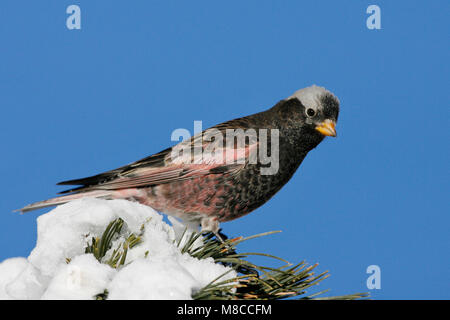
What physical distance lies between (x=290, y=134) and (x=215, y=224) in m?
1.04

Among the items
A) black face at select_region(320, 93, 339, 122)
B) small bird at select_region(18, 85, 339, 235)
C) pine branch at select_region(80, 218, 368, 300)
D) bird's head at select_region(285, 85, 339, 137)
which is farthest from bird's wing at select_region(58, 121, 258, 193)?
pine branch at select_region(80, 218, 368, 300)

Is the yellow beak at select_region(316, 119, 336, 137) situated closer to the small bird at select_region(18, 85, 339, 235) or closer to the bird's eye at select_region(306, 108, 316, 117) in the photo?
the small bird at select_region(18, 85, 339, 235)

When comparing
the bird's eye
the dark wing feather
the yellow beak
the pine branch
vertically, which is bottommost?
the pine branch

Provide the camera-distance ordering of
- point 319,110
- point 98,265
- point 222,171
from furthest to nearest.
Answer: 1. point 319,110
2. point 222,171
3. point 98,265

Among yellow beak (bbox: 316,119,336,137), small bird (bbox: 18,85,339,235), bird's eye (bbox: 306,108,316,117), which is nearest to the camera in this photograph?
small bird (bbox: 18,85,339,235)

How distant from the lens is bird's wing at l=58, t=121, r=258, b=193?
4141 mm

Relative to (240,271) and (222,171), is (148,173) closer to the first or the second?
(222,171)

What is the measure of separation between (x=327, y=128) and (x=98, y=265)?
8.73 ft

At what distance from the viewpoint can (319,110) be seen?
4.39m

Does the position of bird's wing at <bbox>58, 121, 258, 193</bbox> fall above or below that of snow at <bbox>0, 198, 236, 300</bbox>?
above

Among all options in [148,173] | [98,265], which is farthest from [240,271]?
[148,173]

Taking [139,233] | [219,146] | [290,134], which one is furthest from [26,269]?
[290,134]

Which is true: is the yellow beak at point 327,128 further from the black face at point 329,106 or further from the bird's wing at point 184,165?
the bird's wing at point 184,165
